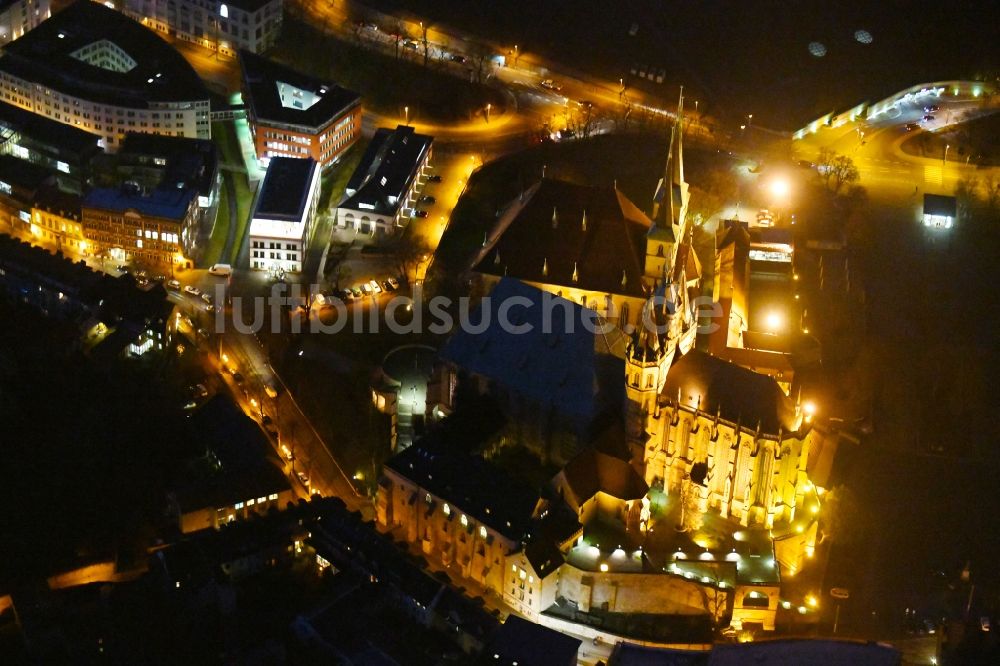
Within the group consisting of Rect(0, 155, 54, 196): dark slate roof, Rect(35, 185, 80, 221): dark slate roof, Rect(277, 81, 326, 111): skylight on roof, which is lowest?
Rect(35, 185, 80, 221): dark slate roof

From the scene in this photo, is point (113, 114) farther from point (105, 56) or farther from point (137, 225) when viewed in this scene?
point (137, 225)

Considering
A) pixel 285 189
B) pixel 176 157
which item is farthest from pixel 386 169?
pixel 176 157

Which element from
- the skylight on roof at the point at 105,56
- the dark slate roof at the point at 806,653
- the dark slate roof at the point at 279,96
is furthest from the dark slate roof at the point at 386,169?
the dark slate roof at the point at 806,653

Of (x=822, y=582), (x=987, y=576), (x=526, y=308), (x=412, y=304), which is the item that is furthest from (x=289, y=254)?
(x=987, y=576)

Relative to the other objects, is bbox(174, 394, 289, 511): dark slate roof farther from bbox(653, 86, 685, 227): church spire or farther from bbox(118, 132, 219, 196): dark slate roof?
bbox(653, 86, 685, 227): church spire

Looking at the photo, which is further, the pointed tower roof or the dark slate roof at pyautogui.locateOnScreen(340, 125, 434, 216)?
the dark slate roof at pyautogui.locateOnScreen(340, 125, 434, 216)

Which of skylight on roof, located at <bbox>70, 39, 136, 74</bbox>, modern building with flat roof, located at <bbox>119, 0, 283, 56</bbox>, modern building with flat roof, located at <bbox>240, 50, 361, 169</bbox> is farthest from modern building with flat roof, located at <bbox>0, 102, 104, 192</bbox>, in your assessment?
modern building with flat roof, located at <bbox>119, 0, 283, 56</bbox>
